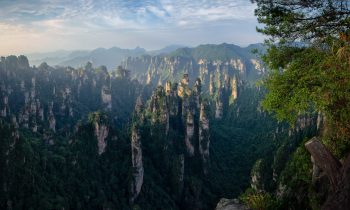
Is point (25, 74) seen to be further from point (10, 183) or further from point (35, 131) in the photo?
point (10, 183)

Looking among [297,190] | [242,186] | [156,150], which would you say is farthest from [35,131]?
[297,190]

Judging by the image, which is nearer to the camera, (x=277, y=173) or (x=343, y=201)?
(x=343, y=201)

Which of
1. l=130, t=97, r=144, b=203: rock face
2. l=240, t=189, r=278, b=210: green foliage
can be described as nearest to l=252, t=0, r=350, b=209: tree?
l=240, t=189, r=278, b=210: green foliage

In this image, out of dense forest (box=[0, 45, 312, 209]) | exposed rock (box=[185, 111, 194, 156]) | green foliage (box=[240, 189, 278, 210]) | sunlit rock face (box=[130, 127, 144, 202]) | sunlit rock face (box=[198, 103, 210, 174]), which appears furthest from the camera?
sunlit rock face (box=[198, 103, 210, 174])

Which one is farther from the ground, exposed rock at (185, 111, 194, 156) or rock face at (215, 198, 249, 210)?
rock face at (215, 198, 249, 210)

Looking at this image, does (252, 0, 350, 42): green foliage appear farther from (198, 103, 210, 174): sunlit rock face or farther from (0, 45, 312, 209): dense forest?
(198, 103, 210, 174): sunlit rock face

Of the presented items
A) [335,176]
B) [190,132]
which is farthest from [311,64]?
[190,132]

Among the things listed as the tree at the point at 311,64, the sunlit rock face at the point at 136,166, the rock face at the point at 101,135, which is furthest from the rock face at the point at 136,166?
the tree at the point at 311,64
